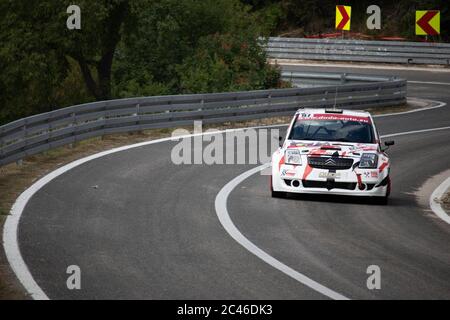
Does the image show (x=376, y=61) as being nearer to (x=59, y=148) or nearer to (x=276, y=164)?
(x=59, y=148)

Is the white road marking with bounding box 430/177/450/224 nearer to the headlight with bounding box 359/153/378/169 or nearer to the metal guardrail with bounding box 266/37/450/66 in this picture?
the headlight with bounding box 359/153/378/169

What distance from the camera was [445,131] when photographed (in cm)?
2656

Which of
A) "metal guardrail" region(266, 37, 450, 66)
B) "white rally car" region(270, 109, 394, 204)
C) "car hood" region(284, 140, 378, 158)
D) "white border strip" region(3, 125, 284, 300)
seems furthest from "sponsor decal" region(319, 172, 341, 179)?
"metal guardrail" region(266, 37, 450, 66)

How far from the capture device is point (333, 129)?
1645 centimetres

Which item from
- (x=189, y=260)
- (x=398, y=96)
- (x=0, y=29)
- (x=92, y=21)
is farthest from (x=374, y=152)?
(x=0, y=29)

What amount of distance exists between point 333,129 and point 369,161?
1.35 m

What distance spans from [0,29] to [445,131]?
1825 centimetres

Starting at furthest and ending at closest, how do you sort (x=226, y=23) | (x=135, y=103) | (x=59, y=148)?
1. (x=226, y=23)
2. (x=135, y=103)
3. (x=59, y=148)

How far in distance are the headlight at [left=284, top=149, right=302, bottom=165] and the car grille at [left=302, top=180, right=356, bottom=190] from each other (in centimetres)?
38

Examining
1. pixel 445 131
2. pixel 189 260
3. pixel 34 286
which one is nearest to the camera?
pixel 34 286

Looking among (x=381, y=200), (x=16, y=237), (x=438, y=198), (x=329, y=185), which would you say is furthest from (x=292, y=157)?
(x=16, y=237)

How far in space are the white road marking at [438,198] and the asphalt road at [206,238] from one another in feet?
0.88

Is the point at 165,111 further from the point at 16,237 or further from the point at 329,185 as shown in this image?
the point at 16,237

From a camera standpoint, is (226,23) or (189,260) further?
(226,23)
